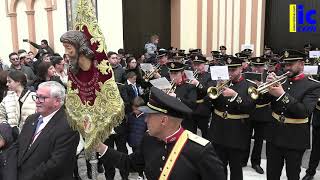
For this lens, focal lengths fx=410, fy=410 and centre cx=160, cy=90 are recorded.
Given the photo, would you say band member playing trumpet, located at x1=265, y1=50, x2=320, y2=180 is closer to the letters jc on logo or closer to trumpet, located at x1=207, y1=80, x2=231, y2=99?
trumpet, located at x1=207, y1=80, x2=231, y2=99

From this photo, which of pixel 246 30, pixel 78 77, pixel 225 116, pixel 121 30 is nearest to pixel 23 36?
pixel 121 30

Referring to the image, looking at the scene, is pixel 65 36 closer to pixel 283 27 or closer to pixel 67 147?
pixel 67 147

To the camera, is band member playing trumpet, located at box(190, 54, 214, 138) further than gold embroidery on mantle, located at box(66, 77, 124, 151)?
Yes

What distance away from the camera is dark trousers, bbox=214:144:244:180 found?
18.1 ft

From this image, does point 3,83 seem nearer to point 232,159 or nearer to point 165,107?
point 232,159

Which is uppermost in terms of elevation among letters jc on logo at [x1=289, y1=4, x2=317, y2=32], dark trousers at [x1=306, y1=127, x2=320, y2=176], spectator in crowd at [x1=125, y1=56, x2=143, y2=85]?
letters jc on logo at [x1=289, y1=4, x2=317, y2=32]

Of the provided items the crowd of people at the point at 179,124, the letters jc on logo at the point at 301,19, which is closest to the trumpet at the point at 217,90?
the crowd of people at the point at 179,124

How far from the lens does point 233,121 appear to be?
5777 mm

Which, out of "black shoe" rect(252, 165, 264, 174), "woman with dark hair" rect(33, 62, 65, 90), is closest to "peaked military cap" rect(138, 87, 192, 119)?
"woman with dark hair" rect(33, 62, 65, 90)

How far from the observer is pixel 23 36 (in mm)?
18031

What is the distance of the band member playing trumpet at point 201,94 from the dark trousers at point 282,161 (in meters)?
1.73

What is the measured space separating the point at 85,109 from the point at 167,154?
2.92 feet

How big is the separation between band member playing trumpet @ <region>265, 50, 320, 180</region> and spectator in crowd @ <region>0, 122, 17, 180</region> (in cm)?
309

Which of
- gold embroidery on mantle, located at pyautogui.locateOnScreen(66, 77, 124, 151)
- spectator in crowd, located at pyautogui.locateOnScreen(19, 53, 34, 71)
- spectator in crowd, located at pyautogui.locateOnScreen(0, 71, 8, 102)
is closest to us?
gold embroidery on mantle, located at pyautogui.locateOnScreen(66, 77, 124, 151)
